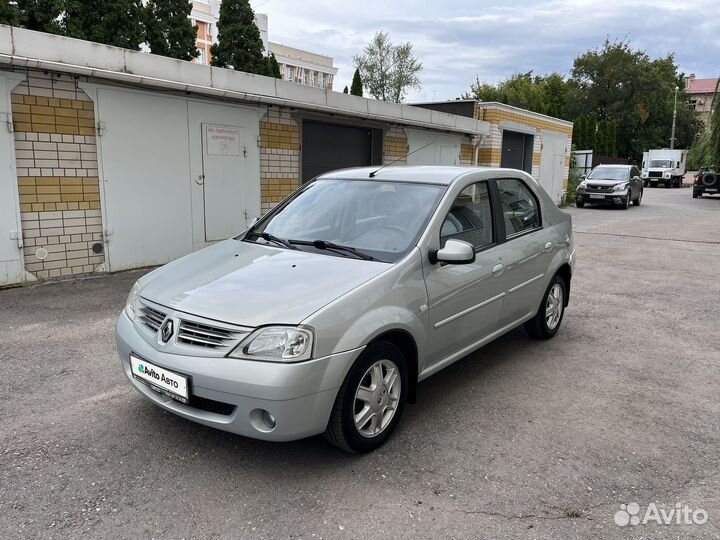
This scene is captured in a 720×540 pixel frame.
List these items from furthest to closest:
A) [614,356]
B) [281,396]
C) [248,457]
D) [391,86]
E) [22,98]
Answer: [391,86] < [22,98] < [614,356] < [248,457] < [281,396]

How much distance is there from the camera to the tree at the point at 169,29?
24.9m

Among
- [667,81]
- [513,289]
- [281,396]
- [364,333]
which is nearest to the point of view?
[281,396]

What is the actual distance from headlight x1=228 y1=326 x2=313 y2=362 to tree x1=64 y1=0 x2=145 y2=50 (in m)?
21.3

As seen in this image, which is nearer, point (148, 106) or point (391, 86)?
point (148, 106)

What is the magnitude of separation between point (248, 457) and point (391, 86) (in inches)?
2221

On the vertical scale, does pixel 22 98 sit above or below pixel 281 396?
above

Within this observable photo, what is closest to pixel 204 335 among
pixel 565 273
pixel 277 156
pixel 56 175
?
pixel 565 273

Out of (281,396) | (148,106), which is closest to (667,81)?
(148,106)

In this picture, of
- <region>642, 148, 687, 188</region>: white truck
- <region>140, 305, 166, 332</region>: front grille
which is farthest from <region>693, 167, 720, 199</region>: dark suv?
<region>140, 305, 166, 332</region>: front grille

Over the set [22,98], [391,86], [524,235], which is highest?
[391,86]

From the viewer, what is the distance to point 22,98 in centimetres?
673

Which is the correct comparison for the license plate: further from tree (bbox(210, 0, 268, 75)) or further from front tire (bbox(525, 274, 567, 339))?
tree (bbox(210, 0, 268, 75))

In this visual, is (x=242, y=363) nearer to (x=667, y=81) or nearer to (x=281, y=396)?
(x=281, y=396)

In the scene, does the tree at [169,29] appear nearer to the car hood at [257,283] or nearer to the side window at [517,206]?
the side window at [517,206]
